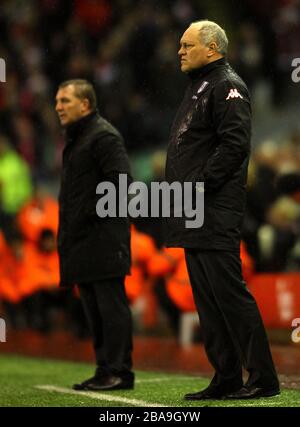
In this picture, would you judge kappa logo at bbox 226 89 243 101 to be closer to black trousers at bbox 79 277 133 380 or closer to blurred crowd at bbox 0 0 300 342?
black trousers at bbox 79 277 133 380

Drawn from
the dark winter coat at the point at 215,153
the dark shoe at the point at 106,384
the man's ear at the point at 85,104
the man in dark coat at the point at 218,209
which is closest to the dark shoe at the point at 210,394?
the man in dark coat at the point at 218,209

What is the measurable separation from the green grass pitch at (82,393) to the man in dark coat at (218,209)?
0.55ft

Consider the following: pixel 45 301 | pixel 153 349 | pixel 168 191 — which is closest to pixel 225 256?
pixel 168 191

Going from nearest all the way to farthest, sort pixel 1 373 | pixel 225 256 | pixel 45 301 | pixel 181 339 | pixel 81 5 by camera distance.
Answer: pixel 225 256 < pixel 1 373 < pixel 181 339 < pixel 45 301 < pixel 81 5

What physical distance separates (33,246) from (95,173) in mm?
4932

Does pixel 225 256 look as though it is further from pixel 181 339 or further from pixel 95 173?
pixel 181 339

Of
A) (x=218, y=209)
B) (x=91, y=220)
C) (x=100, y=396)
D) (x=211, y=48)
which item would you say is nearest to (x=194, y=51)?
(x=211, y=48)

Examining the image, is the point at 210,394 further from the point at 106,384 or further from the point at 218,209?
the point at 106,384

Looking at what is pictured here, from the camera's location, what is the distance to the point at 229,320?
5.07 meters

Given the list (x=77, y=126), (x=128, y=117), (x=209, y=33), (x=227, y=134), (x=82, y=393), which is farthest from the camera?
(x=128, y=117)

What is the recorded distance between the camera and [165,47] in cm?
1109

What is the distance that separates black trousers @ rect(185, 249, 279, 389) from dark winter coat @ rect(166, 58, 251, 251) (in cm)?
9

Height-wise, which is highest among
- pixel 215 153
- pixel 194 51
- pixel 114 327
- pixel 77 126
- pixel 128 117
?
pixel 128 117

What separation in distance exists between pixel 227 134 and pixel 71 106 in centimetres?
149
